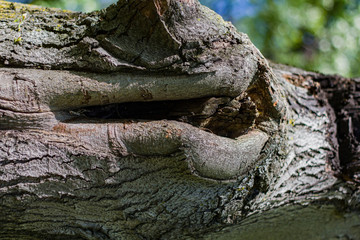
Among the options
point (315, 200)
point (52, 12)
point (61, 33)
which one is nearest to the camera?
point (61, 33)

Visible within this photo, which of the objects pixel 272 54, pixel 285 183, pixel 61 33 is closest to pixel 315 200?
pixel 285 183

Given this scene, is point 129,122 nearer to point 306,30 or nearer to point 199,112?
point 199,112

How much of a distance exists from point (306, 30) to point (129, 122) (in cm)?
337

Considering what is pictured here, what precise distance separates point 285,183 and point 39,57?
3.93 ft

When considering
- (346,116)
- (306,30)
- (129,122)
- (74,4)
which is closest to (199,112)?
(129,122)

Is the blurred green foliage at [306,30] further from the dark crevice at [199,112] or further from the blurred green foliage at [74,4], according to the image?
the dark crevice at [199,112]

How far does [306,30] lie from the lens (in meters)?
3.88

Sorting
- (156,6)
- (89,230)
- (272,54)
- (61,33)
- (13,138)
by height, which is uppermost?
(272,54)

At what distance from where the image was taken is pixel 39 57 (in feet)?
3.65

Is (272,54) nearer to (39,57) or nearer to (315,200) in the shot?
(315,200)

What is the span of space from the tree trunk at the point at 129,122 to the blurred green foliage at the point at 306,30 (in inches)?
97.7

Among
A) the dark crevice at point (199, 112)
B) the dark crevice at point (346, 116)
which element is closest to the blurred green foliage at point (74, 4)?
the dark crevice at point (199, 112)

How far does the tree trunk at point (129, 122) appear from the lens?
1.06 metres

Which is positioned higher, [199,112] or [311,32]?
[311,32]
